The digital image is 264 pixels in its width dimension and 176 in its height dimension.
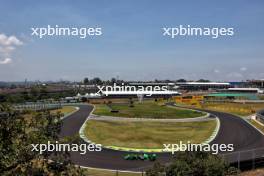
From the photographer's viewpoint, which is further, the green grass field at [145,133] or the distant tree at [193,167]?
the green grass field at [145,133]

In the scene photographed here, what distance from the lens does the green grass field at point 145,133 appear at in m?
55.4

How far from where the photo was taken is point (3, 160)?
12492 millimetres

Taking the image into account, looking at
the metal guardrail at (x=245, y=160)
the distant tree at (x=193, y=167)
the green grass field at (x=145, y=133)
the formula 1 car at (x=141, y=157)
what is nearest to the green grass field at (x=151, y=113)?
the green grass field at (x=145, y=133)

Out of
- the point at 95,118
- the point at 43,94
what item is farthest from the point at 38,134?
the point at 43,94

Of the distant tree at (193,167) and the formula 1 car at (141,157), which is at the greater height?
the distant tree at (193,167)

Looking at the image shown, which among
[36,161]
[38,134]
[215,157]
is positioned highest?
[38,134]

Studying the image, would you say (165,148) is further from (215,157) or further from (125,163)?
(215,157)

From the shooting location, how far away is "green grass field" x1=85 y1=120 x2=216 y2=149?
55.4 m

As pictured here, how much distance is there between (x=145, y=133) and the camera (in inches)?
2491

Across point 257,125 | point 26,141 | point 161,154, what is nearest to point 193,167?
point 26,141

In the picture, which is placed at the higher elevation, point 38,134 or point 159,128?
point 38,134

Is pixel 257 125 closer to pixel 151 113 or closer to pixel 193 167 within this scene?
pixel 151 113

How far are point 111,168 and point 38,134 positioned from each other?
26.4m

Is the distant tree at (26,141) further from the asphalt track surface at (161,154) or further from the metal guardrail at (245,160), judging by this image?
the metal guardrail at (245,160)
